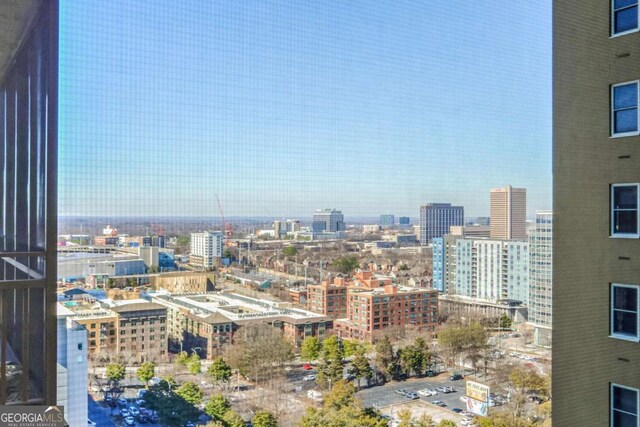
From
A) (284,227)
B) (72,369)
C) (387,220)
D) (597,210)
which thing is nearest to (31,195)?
(72,369)

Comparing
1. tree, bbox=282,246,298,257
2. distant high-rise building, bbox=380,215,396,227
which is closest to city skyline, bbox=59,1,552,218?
distant high-rise building, bbox=380,215,396,227

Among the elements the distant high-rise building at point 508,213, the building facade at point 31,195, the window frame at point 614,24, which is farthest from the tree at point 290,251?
the window frame at point 614,24

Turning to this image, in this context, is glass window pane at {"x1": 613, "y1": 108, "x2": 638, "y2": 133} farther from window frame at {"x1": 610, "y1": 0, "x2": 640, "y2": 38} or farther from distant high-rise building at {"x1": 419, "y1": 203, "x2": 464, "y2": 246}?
distant high-rise building at {"x1": 419, "y1": 203, "x2": 464, "y2": 246}

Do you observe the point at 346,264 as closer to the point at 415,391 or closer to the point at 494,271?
the point at 415,391

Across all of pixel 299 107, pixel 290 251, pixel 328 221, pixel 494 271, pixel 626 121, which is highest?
pixel 299 107

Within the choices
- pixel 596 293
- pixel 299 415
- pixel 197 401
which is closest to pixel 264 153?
pixel 197 401

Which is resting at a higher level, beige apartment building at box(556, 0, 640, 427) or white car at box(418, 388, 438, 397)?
beige apartment building at box(556, 0, 640, 427)

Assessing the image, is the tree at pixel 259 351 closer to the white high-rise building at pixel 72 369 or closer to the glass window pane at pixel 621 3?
the white high-rise building at pixel 72 369
